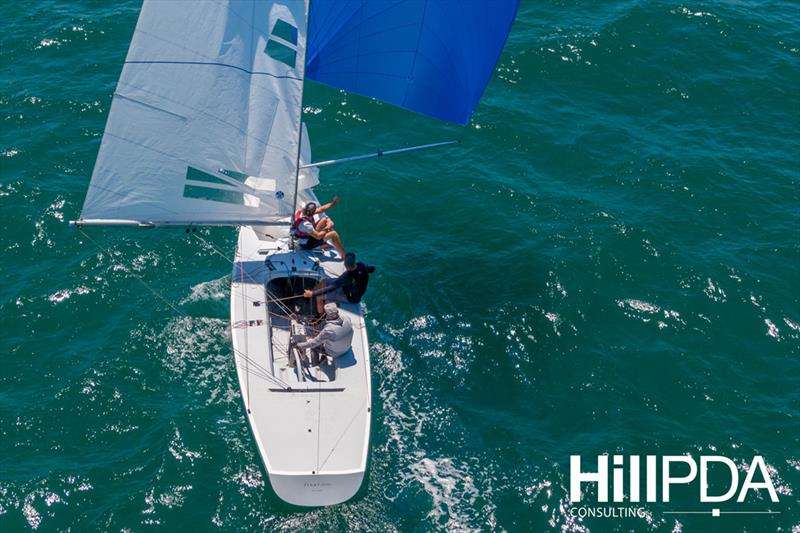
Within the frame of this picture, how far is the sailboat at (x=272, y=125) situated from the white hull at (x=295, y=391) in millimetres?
41

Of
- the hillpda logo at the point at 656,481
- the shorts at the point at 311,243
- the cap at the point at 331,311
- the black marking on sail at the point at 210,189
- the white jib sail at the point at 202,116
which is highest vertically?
the white jib sail at the point at 202,116

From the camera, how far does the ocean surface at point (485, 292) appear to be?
24688 mm

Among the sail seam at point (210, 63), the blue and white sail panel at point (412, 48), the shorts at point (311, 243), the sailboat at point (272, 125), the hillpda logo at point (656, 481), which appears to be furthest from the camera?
the shorts at point (311, 243)

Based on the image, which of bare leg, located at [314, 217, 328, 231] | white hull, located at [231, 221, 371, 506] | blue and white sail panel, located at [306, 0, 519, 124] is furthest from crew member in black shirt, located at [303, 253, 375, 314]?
blue and white sail panel, located at [306, 0, 519, 124]

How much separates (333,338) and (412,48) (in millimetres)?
8731

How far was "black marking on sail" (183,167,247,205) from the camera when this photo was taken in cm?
2575

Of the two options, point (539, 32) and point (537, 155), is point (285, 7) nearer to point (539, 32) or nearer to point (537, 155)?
point (537, 155)

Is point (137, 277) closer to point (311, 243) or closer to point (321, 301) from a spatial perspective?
point (311, 243)

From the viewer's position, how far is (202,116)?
81.0ft

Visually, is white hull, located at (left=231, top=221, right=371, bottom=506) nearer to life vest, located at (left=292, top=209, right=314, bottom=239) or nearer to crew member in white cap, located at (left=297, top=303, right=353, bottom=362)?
crew member in white cap, located at (left=297, top=303, right=353, bottom=362)

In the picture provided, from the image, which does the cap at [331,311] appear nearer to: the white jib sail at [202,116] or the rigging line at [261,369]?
the rigging line at [261,369]

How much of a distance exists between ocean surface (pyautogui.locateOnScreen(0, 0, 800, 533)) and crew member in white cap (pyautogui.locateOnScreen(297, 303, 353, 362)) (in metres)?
2.26

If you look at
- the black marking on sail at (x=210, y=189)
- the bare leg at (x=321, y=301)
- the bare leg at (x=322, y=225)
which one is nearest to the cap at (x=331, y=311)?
the bare leg at (x=321, y=301)

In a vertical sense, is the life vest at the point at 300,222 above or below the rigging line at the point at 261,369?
above
